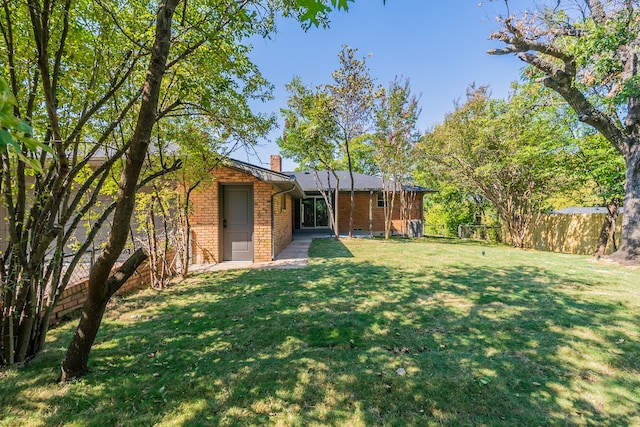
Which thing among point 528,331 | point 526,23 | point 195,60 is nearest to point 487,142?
point 526,23

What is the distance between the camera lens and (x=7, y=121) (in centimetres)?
81

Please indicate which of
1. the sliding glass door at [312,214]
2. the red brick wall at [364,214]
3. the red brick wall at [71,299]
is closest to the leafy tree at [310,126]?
the red brick wall at [364,214]

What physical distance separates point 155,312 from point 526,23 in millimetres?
11433

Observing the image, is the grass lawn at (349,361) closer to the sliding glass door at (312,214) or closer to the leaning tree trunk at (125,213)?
the leaning tree trunk at (125,213)

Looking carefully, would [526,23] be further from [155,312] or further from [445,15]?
[155,312]

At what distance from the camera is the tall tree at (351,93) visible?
1246cm

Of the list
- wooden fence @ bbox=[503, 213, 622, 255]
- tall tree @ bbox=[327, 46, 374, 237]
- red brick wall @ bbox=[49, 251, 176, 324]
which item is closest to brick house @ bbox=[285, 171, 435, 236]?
tall tree @ bbox=[327, 46, 374, 237]

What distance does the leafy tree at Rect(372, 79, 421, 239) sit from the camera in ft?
43.6

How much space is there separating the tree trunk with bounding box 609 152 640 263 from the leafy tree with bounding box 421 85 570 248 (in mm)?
3102

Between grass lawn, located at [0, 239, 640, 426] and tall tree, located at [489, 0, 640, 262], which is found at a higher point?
tall tree, located at [489, 0, 640, 262]

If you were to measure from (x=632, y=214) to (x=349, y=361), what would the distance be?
10.4 metres

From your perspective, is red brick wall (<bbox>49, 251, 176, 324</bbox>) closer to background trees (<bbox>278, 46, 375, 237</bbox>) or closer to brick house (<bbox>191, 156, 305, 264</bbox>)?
brick house (<bbox>191, 156, 305, 264</bbox>)

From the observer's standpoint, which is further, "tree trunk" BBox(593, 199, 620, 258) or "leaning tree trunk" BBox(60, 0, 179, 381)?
"tree trunk" BBox(593, 199, 620, 258)

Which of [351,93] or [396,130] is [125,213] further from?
[396,130]
